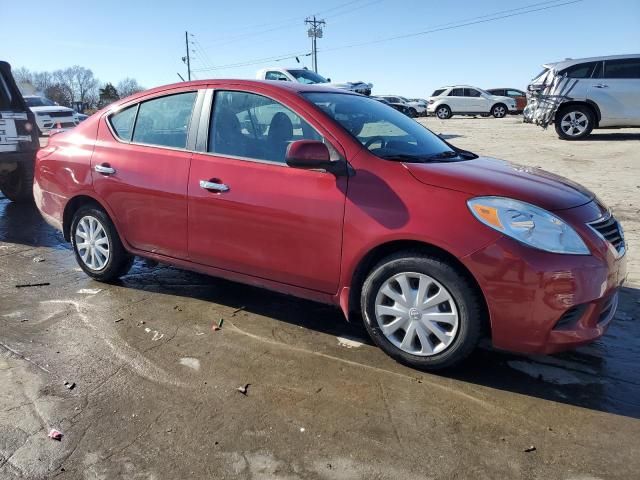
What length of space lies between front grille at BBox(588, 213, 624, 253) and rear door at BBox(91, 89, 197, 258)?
2668 millimetres

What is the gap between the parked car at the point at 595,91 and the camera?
12.9 m

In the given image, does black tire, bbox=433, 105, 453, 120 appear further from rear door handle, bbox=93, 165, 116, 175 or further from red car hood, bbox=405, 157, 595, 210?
red car hood, bbox=405, 157, 595, 210

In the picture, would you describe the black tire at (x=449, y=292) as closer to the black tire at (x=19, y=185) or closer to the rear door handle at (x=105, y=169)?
the rear door handle at (x=105, y=169)

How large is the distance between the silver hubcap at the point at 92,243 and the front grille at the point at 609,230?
3626 mm

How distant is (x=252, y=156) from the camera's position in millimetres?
3658

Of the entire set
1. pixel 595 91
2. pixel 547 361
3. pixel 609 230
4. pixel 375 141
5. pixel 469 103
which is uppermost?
pixel 469 103

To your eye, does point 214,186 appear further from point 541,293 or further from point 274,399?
point 541,293

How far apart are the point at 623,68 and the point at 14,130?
42.8 ft

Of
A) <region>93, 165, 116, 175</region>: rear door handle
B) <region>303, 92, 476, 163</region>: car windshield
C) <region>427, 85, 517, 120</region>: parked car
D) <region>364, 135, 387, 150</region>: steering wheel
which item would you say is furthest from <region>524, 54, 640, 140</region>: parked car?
<region>427, 85, 517, 120</region>: parked car

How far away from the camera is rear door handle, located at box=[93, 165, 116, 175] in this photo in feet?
14.0

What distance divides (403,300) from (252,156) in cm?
142

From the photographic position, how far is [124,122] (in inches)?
174

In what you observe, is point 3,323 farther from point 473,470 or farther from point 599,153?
point 599,153

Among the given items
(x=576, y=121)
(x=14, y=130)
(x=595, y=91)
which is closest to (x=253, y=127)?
(x=14, y=130)
